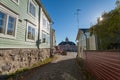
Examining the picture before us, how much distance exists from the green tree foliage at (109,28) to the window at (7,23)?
7.83m

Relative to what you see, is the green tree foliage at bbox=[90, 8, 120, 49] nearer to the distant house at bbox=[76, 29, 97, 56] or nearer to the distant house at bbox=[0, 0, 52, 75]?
the distant house at bbox=[76, 29, 97, 56]

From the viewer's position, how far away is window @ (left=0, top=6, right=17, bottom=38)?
27.9 feet

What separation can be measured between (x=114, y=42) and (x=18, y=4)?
1030cm

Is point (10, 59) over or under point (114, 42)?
under

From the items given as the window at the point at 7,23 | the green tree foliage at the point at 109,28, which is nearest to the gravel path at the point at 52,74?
the window at the point at 7,23

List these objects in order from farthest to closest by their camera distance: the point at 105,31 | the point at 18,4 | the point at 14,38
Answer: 1. the point at 105,31
2. the point at 18,4
3. the point at 14,38

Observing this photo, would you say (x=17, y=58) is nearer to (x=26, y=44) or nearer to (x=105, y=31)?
(x=26, y=44)

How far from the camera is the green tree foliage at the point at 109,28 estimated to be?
10.4 meters

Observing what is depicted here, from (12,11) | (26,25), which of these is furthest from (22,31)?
(12,11)

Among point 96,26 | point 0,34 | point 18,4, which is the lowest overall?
point 0,34

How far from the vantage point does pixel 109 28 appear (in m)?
10.8

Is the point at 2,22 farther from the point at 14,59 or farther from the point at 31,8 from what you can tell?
the point at 31,8

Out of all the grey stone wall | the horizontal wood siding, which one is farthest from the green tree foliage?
the grey stone wall

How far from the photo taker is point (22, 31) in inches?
446
